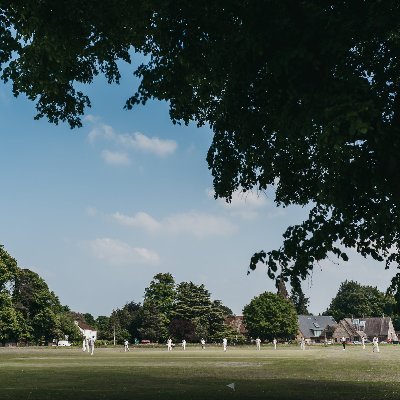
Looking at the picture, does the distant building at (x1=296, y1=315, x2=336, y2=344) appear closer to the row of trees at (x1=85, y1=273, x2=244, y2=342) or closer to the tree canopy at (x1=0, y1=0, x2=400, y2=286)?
the row of trees at (x1=85, y1=273, x2=244, y2=342)

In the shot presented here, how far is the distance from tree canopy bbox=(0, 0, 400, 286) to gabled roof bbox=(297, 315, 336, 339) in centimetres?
14459

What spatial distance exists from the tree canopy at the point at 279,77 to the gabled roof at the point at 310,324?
145 m

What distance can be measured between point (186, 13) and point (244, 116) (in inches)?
108

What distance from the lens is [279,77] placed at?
11.9 meters

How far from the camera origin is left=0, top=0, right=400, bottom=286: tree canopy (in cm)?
1084

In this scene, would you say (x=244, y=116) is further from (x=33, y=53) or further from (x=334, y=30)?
(x=33, y=53)

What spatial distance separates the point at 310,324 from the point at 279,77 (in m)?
154

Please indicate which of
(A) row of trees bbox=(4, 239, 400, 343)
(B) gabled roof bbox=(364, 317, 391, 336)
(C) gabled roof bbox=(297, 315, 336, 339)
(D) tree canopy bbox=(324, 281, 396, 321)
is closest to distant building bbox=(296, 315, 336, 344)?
(C) gabled roof bbox=(297, 315, 336, 339)

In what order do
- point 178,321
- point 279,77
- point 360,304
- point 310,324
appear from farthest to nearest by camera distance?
point 360,304, point 310,324, point 178,321, point 279,77

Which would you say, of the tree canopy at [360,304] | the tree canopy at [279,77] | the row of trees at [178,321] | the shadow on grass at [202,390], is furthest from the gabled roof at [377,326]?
the tree canopy at [279,77]

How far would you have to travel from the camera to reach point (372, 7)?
1077 cm

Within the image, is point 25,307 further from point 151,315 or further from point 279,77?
point 279,77

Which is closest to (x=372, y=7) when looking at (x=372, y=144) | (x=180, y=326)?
(x=372, y=144)

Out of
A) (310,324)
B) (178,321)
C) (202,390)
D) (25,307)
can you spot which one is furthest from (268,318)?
(202,390)
